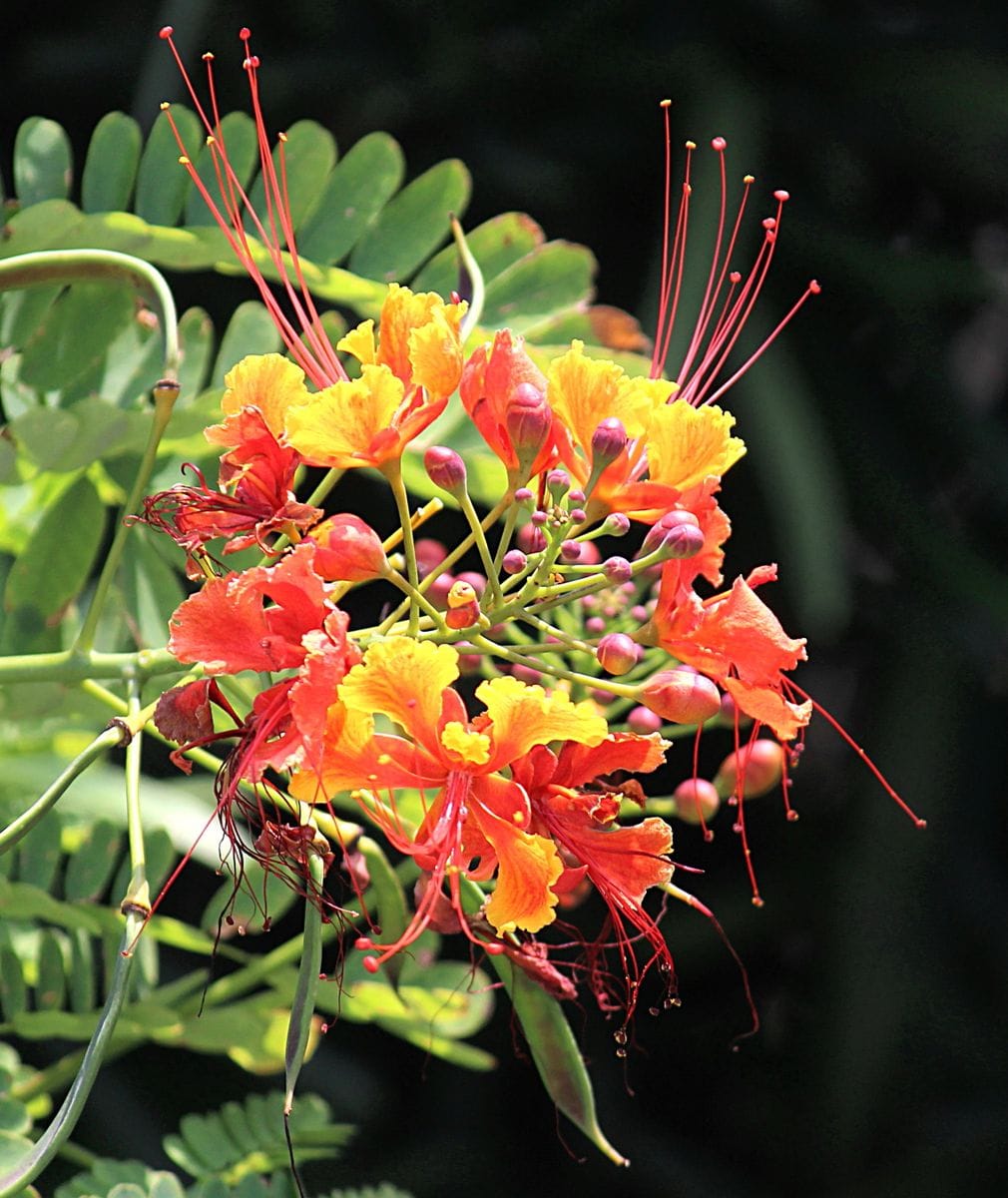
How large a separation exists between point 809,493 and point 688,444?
1.27 metres

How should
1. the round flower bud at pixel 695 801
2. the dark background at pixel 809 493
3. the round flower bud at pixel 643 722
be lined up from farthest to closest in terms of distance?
the dark background at pixel 809 493 < the round flower bud at pixel 695 801 < the round flower bud at pixel 643 722

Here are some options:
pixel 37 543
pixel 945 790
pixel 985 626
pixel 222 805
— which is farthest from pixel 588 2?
pixel 222 805

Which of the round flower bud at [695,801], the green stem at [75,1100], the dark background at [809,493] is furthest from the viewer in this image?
the dark background at [809,493]

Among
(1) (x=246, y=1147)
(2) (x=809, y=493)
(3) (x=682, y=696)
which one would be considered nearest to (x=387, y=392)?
(3) (x=682, y=696)

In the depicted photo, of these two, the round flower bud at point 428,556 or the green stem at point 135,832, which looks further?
the round flower bud at point 428,556

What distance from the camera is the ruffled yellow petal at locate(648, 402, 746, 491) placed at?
2.74 feet

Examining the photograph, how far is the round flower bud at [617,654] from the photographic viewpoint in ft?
2.67

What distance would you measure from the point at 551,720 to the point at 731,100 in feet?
5.42

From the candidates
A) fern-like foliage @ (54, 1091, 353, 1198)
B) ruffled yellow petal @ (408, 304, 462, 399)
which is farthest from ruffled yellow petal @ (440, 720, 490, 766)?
fern-like foliage @ (54, 1091, 353, 1198)

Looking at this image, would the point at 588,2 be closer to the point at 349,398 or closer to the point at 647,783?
the point at 647,783

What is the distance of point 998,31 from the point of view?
2262 millimetres

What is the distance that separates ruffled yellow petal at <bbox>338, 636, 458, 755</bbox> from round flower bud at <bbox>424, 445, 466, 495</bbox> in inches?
4.9

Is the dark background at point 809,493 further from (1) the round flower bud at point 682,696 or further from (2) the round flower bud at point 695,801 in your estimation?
(1) the round flower bud at point 682,696

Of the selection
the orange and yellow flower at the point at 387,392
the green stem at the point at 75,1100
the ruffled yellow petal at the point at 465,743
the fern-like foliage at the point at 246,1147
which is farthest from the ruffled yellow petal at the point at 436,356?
the fern-like foliage at the point at 246,1147
